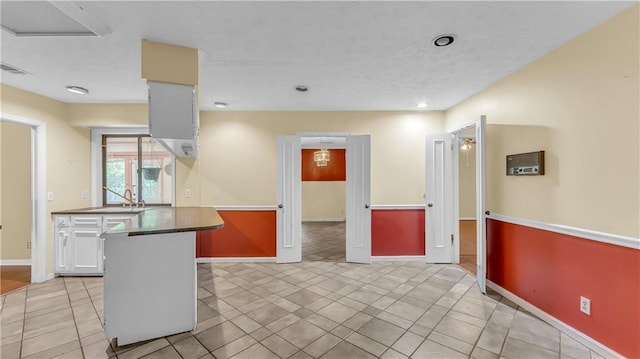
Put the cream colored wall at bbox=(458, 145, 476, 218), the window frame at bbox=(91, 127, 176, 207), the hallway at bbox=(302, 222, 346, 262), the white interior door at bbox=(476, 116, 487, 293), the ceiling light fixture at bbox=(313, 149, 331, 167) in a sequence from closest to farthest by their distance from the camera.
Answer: the white interior door at bbox=(476, 116, 487, 293) < the window frame at bbox=(91, 127, 176, 207) < the hallway at bbox=(302, 222, 346, 262) < the ceiling light fixture at bbox=(313, 149, 331, 167) < the cream colored wall at bbox=(458, 145, 476, 218)

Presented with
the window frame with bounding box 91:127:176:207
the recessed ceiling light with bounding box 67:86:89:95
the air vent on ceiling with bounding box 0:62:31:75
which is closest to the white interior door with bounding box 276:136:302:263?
the window frame with bounding box 91:127:176:207

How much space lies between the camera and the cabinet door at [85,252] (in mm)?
3549

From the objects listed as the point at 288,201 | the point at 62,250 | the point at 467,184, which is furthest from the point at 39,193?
the point at 467,184

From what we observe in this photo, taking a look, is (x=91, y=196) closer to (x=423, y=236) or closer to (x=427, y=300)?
(x=427, y=300)

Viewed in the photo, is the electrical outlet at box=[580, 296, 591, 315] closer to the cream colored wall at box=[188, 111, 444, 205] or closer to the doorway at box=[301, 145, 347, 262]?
the cream colored wall at box=[188, 111, 444, 205]

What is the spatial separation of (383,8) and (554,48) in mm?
1703

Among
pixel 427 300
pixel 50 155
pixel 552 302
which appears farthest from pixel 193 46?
pixel 552 302

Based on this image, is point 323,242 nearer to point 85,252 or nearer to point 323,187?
point 323,187

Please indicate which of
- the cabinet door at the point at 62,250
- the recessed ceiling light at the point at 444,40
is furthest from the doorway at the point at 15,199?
the recessed ceiling light at the point at 444,40

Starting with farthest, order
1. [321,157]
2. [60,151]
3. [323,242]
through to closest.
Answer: [321,157] < [323,242] < [60,151]

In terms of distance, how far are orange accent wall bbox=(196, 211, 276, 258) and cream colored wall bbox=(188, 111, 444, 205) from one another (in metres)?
0.23

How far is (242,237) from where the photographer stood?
4.25m

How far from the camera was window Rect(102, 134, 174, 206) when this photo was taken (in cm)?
424

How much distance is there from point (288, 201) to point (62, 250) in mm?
3093
